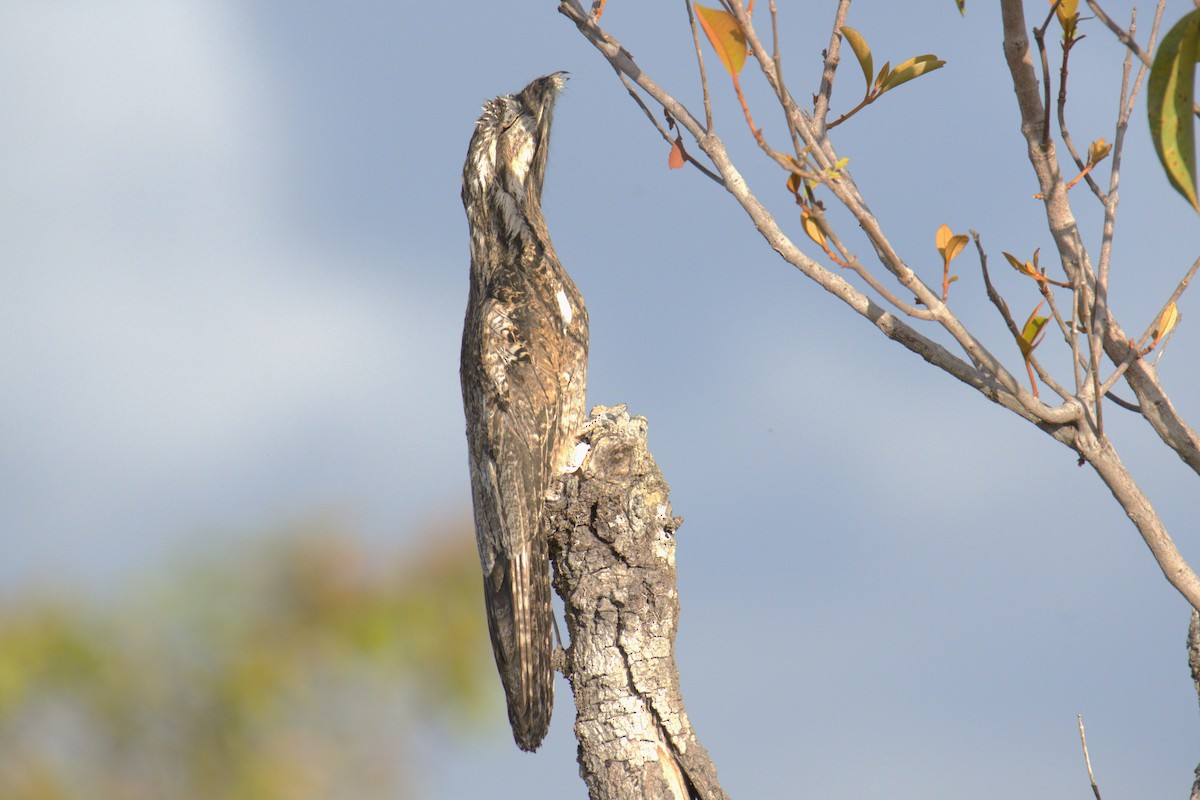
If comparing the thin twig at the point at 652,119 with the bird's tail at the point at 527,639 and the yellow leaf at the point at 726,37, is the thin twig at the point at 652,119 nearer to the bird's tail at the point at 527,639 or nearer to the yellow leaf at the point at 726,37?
the yellow leaf at the point at 726,37

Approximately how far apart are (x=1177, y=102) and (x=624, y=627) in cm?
298

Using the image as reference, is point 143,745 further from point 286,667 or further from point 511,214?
point 511,214

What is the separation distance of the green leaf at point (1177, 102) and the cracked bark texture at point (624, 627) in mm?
2746

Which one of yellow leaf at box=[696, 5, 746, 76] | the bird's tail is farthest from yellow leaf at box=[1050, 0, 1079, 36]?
the bird's tail

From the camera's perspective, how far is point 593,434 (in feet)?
15.2

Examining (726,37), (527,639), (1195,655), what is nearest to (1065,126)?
(726,37)

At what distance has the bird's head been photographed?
5.10 metres

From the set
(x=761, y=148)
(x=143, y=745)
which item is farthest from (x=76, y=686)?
(x=761, y=148)

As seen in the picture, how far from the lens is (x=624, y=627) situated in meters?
4.34

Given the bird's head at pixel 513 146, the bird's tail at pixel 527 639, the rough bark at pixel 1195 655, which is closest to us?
the rough bark at pixel 1195 655

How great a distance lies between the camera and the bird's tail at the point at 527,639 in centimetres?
442

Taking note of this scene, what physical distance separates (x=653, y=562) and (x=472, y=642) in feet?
22.3

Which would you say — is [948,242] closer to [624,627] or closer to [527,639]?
[624,627]

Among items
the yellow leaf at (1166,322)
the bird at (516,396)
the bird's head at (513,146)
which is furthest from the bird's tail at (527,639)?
the yellow leaf at (1166,322)
